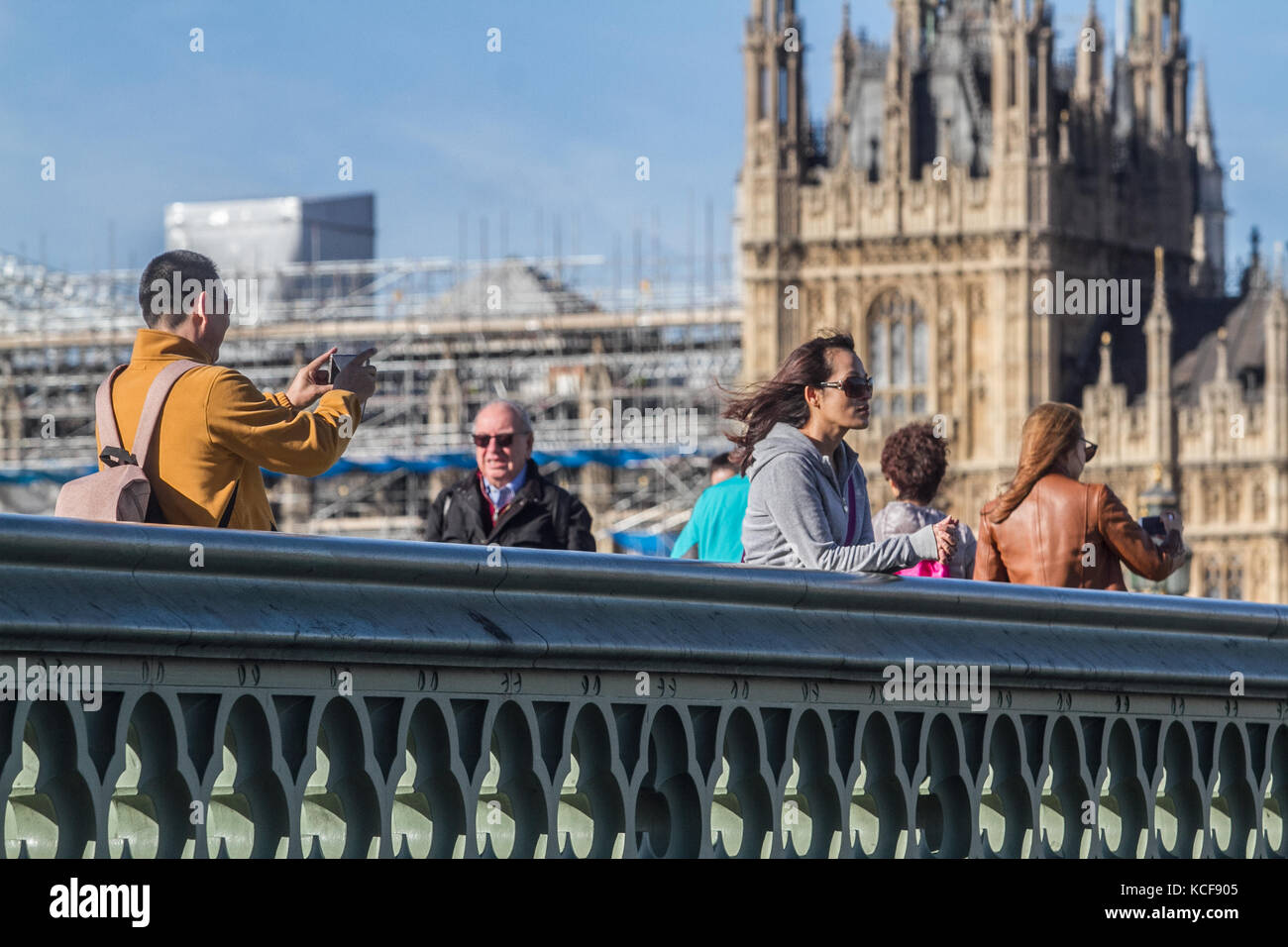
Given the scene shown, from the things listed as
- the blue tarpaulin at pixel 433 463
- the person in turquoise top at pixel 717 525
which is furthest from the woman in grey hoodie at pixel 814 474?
the blue tarpaulin at pixel 433 463

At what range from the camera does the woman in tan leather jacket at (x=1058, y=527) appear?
7.51 m

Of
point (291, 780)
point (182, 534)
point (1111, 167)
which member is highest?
point (1111, 167)

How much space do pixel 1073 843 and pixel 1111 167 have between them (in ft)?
174

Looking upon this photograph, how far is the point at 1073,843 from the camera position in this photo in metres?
6.40

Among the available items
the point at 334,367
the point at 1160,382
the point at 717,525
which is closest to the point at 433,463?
the point at 1160,382

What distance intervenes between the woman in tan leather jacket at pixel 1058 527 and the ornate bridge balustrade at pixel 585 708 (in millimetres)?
626

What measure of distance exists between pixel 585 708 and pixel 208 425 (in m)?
0.91

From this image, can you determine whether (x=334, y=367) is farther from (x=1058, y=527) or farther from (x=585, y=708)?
(x=1058, y=527)

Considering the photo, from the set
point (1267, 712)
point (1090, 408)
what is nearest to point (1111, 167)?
point (1090, 408)

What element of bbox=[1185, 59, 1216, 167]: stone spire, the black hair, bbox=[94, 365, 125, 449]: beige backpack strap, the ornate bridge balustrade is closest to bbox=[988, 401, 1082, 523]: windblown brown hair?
the ornate bridge balustrade

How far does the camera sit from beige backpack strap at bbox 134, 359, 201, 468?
561cm

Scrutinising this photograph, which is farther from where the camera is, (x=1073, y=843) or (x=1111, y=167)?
(x=1111, y=167)

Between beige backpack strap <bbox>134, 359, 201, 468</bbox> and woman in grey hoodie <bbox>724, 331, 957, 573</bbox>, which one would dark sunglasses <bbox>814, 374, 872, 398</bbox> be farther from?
beige backpack strap <bbox>134, 359, 201, 468</bbox>
